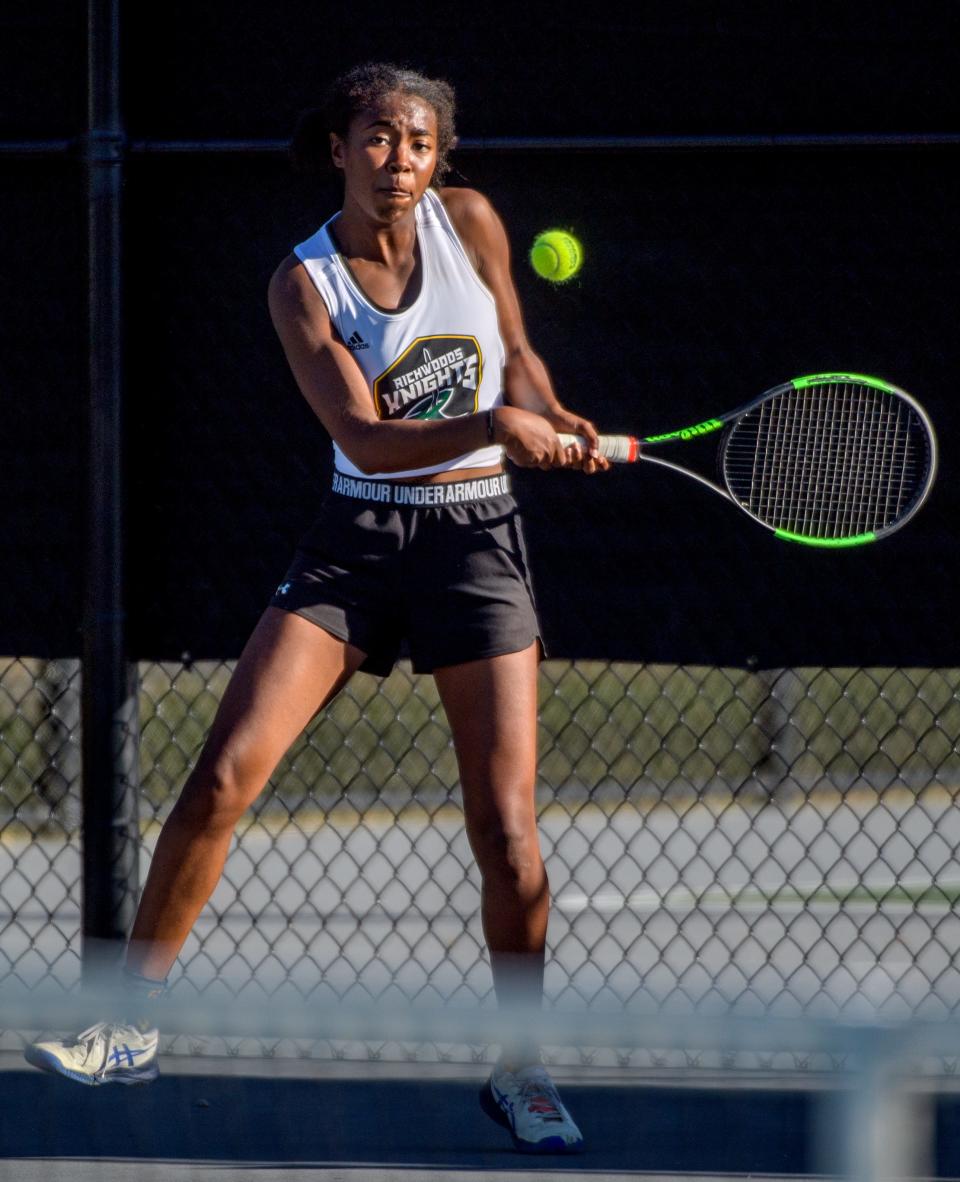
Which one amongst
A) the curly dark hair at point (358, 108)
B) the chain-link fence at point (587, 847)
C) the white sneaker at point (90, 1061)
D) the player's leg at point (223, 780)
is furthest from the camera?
the chain-link fence at point (587, 847)

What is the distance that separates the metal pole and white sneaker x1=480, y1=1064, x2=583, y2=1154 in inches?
36.6

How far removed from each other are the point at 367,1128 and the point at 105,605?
117cm

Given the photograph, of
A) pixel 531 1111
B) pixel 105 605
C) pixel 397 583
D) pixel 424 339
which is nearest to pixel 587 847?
pixel 105 605

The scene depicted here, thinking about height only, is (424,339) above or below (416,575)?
above

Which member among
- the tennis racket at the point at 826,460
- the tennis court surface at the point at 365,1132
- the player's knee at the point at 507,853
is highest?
the tennis racket at the point at 826,460

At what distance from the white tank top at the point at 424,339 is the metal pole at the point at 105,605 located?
67 cm

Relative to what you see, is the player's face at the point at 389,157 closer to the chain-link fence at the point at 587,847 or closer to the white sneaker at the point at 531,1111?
the chain-link fence at the point at 587,847

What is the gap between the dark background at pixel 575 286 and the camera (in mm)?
3475

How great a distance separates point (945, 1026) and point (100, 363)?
2550 millimetres

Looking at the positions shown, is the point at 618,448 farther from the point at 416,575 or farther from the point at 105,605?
the point at 105,605

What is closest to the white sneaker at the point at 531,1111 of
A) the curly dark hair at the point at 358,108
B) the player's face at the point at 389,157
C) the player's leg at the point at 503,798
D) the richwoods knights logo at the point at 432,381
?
the player's leg at the point at 503,798

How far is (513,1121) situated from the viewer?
295cm

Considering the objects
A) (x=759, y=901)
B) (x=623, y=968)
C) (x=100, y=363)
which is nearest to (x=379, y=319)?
(x=100, y=363)

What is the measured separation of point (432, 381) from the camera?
298 cm
